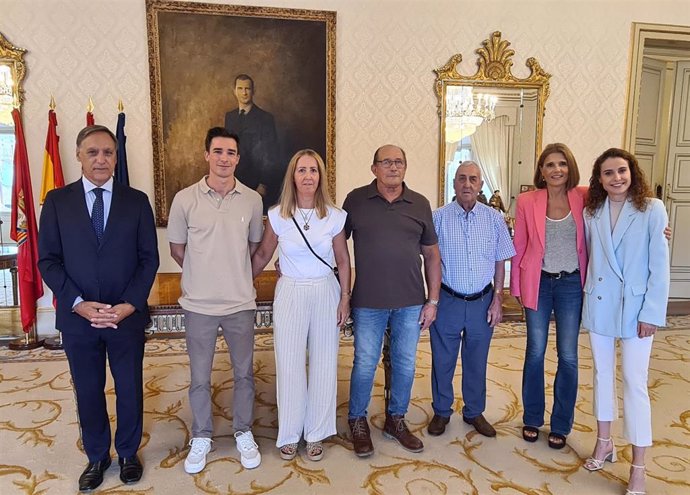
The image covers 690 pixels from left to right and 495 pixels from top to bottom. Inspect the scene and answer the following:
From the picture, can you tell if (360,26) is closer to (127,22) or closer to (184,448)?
(127,22)

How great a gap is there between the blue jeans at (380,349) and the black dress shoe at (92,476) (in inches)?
46.5

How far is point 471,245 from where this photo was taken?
2570mm

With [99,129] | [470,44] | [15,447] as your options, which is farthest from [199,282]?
[470,44]

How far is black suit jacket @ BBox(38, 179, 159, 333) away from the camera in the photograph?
2080 mm

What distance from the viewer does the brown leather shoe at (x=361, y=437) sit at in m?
2.46

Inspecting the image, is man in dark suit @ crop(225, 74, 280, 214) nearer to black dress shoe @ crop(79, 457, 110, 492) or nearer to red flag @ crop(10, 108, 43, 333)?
red flag @ crop(10, 108, 43, 333)

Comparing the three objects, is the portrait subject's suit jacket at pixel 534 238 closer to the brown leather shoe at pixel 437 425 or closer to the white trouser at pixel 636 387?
the white trouser at pixel 636 387

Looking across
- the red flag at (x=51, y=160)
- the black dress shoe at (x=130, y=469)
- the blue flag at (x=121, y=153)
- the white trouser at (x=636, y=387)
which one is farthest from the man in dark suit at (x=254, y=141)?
the white trouser at (x=636, y=387)

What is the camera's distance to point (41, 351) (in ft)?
13.4

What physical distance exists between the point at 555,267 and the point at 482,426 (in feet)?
3.10

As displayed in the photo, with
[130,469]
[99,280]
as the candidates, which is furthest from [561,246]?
[130,469]

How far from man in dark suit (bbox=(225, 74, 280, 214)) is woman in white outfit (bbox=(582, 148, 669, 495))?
2900 millimetres

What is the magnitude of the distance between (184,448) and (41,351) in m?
2.25

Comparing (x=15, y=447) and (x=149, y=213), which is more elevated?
(x=149, y=213)
